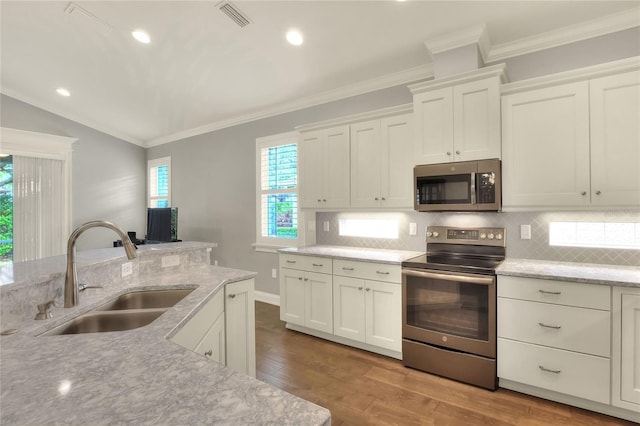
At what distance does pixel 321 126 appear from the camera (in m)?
3.54

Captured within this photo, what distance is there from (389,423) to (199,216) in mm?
4674

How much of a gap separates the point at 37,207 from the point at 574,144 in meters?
6.94

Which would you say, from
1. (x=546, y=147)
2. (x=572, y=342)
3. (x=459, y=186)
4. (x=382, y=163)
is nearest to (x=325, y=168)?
(x=382, y=163)

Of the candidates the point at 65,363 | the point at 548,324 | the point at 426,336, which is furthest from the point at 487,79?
the point at 65,363

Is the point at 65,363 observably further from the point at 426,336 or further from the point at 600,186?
the point at 600,186

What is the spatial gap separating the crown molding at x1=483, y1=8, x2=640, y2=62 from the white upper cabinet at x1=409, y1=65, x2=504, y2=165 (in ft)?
1.21

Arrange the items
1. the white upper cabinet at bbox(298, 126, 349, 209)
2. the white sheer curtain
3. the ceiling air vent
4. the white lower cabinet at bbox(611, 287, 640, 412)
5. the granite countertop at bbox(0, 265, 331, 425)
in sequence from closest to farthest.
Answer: the granite countertop at bbox(0, 265, 331, 425), the white lower cabinet at bbox(611, 287, 640, 412), the ceiling air vent, the white upper cabinet at bbox(298, 126, 349, 209), the white sheer curtain

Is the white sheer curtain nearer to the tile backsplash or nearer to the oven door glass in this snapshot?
the tile backsplash

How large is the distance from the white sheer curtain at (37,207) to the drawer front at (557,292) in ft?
21.1

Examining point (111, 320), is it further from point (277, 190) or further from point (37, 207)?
point (37, 207)

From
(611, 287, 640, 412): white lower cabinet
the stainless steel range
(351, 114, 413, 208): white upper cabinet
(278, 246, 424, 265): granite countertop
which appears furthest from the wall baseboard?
(611, 287, 640, 412): white lower cabinet

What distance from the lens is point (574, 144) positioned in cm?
225

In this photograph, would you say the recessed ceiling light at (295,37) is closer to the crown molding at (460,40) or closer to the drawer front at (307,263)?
the crown molding at (460,40)

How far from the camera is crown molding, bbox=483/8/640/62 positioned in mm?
2352
